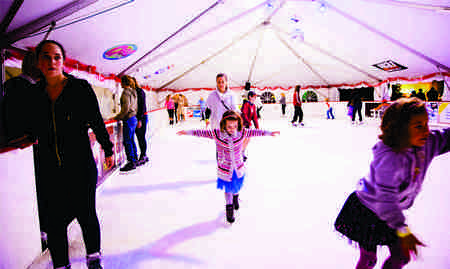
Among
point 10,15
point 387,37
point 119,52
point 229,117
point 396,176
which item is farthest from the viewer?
point 387,37

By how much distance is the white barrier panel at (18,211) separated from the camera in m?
1.20

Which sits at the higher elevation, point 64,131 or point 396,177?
point 64,131

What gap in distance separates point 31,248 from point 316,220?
2018 mm

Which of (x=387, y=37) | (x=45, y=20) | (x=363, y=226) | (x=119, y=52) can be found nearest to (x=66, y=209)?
(x=363, y=226)

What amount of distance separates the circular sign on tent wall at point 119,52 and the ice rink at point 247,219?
271cm

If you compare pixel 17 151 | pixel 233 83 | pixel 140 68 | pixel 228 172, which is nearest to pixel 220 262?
pixel 228 172

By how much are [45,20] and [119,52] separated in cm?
229

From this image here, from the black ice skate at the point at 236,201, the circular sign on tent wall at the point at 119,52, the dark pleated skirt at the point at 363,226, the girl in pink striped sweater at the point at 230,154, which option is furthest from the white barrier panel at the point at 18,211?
the circular sign on tent wall at the point at 119,52

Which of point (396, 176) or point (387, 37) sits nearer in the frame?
point (396, 176)

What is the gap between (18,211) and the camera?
129 cm

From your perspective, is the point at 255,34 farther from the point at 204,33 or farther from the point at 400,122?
the point at 400,122

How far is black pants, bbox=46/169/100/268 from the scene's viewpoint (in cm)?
112

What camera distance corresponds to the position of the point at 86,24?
3457 mm

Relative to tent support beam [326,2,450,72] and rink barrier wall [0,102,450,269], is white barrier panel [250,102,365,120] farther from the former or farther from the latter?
rink barrier wall [0,102,450,269]
